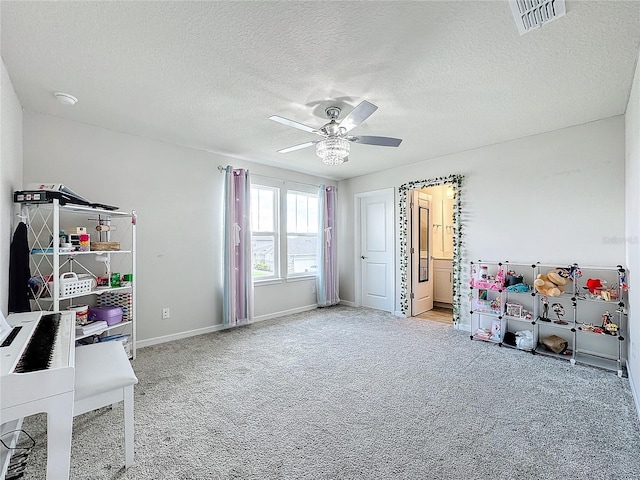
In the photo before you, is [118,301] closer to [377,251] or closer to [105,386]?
[105,386]

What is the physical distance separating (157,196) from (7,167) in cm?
143

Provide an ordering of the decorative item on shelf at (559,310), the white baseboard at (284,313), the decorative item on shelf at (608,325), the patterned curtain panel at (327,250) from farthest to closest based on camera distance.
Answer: the patterned curtain panel at (327,250) < the white baseboard at (284,313) < the decorative item on shelf at (559,310) < the decorative item on shelf at (608,325)

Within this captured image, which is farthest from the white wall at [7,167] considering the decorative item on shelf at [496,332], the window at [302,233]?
the decorative item on shelf at [496,332]

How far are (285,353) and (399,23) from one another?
120 inches

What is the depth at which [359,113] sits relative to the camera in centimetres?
231

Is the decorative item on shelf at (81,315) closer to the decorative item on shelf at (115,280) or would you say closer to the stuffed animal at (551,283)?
the decorative item on shelf at (115,280)

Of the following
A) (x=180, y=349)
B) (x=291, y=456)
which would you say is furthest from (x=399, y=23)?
(x=180, y=349)

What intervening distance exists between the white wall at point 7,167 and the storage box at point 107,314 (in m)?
0.69

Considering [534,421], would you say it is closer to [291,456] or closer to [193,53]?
[291,456]

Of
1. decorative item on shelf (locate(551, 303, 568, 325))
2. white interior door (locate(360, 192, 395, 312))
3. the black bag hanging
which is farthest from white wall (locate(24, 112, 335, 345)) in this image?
decorative item on shelf (locate(551, 303, 568, 325))

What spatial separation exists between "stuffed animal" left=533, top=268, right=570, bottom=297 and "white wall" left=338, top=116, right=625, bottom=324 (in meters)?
0.28

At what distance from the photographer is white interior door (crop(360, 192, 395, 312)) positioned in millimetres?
5156

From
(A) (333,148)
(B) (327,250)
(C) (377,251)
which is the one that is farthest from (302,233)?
(A) (333,148)

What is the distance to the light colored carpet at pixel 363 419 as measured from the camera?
1.63 meters
